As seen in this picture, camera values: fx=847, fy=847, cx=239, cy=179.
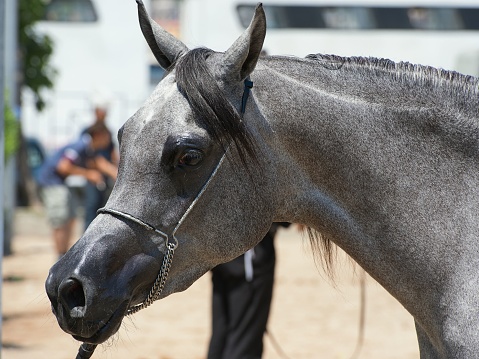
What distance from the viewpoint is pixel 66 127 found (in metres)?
22.7

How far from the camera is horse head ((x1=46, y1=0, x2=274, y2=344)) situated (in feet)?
8.55

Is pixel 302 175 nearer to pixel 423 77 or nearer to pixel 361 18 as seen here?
pixel 423 77

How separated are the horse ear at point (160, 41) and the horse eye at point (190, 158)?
0.40 m

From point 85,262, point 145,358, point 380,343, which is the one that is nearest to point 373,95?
point 85,262

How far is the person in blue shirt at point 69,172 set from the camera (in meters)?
9.79

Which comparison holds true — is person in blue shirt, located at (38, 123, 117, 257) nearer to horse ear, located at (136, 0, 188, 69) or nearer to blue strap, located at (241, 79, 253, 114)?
horse ear, located at (136, 0, 188, 69)

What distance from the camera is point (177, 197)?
107 inches

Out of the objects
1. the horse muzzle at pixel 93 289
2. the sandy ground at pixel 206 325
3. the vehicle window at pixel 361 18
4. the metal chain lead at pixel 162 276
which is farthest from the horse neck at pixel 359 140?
the vehicle window at pixel 361 18

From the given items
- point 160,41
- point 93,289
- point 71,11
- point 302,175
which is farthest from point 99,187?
point 71,11

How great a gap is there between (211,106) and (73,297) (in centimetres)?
73

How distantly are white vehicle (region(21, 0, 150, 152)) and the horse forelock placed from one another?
20631mm

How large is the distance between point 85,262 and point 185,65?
71cm

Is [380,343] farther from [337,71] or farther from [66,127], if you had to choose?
[66,127]

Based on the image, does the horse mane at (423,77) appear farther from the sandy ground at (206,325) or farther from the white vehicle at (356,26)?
the white vehicle at (356,26)
